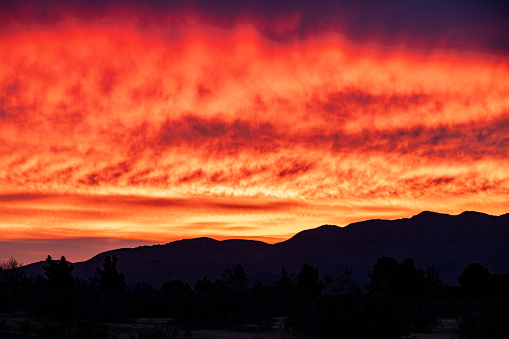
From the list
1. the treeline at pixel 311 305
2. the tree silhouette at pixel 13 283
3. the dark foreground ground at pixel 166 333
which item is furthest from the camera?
the tree silhouette at pixel 13 283

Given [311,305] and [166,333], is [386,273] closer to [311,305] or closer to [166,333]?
[166,333]

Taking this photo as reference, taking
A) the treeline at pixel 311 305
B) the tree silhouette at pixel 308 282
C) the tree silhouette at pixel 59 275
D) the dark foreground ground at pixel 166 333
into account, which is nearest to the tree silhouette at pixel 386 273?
the treeline at pixel 311 305

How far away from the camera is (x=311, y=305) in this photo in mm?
23391

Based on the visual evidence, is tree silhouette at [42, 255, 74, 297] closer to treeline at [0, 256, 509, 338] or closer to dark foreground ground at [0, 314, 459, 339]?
treeline at [0, 256, 509, 338]

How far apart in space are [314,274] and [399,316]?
61430 millimetres

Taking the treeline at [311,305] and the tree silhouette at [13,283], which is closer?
the treeline at [311,305]

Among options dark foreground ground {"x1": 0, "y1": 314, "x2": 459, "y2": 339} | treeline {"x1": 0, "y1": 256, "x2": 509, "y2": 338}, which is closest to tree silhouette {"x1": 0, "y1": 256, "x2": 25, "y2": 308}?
treeline {"x1": 0, "y1": 256, "x2": 509, "y2": 338}

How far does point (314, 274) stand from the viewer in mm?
81625

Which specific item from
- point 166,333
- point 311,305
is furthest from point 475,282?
point 166,333

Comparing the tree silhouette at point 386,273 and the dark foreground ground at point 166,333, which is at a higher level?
the tree silhouette at point 386,273

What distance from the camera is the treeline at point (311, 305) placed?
20859mm

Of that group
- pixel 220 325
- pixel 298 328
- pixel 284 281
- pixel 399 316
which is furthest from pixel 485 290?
pixel 399 316

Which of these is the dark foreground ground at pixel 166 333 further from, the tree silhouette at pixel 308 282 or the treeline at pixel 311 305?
the tree silhouette at pixel 308 282

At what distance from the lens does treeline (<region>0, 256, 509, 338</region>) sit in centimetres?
2086
